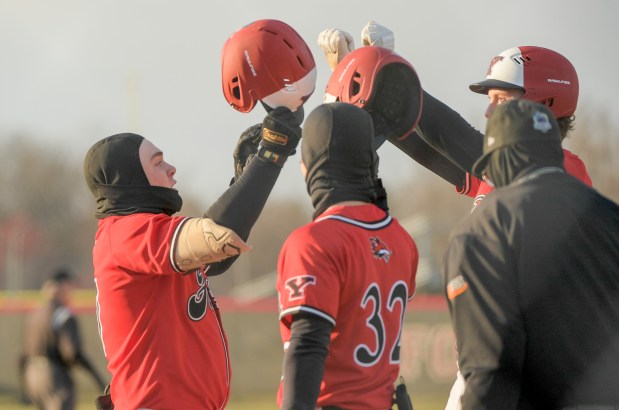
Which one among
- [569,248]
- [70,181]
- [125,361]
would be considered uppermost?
[569,248]

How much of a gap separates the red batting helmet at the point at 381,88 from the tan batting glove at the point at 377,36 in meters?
0.40

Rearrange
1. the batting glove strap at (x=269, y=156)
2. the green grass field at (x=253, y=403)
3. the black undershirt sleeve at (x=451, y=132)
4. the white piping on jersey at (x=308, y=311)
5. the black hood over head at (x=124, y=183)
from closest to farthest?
the white piping on jersey at (x=308, y=311) → the batting glove strap at (x=269, y=156) → the black hood over head at (x=124, y=183) → the black undershirt sleeve at (x=451, y=132) → the green grass field at (x=253, y=403)

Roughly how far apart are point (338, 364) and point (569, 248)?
951mm

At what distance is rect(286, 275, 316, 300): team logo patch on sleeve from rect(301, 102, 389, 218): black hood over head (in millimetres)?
349

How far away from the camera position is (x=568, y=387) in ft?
12.3

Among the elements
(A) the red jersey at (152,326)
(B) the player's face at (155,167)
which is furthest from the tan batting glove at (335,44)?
(A) the red jersey at (152,326)

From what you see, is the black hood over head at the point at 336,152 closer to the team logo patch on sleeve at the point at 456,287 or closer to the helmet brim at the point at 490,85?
the team logo patch on sleeve at the point at 456,287

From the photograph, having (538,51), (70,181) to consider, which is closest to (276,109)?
(538,51)

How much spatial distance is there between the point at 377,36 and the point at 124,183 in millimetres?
1298

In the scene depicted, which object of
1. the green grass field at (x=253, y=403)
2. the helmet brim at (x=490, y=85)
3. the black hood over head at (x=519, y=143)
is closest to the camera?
the black hood over head at (x=519, y=143)

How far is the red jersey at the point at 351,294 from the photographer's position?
402cm

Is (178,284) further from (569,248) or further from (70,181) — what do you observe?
(70,181)

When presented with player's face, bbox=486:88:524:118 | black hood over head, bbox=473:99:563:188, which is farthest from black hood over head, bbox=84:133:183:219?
black hood over head, bbox=473:99:563:188

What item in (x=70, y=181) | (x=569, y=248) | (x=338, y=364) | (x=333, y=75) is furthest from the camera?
(x=70, y=181)
